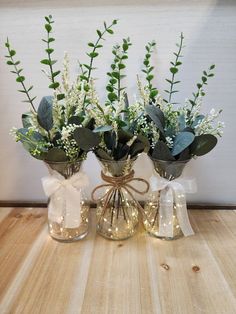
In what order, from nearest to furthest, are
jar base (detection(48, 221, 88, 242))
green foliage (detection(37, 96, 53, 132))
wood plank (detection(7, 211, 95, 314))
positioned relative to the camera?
wood plank (detection(7, 211, 95, 314)), green foliage (detection(37, 96, 53, 132)), jar base (detection(48, 221, 88, 242))

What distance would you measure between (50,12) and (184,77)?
440mm

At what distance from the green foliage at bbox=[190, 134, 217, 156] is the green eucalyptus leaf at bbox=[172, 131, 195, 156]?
0.03 meters

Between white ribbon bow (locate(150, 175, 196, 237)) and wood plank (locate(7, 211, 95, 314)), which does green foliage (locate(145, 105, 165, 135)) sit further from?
wood plank (locate(7, 211, 95, 314))

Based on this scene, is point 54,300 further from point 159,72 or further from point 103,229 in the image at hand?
point 159,72

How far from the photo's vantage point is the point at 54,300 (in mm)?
554

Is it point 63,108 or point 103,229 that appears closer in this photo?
point 63,108

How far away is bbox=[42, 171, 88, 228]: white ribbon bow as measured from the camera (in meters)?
0.69

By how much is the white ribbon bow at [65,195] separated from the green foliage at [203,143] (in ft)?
A: 0.94

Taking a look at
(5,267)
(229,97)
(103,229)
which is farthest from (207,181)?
(5,267)

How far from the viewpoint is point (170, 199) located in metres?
0.72

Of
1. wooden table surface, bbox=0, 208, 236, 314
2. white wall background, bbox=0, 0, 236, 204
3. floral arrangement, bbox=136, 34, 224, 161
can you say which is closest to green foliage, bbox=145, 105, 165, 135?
floral arrangement, bbox=136, 34, 224, 161

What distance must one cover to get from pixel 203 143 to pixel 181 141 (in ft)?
0.18

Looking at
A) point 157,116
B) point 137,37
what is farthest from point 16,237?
point 137,37

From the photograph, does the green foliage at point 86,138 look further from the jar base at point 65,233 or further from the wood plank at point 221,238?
the wood plank at point 221,238
